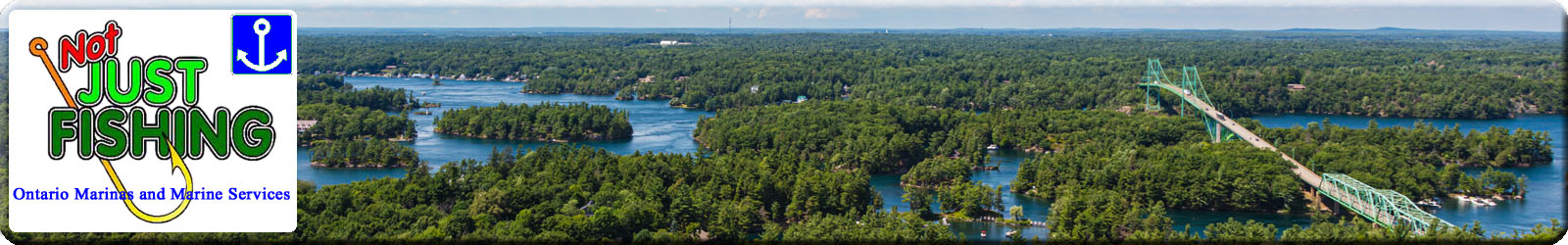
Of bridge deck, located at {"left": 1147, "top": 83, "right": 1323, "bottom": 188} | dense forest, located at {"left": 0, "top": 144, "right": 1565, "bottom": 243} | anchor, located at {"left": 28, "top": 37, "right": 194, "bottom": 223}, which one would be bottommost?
dense forest, located at {"left": 0, "top": 144, "right": 1565, "bottom": 243}

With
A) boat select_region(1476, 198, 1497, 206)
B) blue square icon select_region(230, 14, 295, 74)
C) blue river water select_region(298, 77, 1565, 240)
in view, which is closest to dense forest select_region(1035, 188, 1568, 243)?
blue river water select_region(298, 77, 1565, 240)

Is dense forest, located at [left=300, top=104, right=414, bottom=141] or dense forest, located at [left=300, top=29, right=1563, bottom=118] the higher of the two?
dense forest, located at [left=300, top=29, right=1563, bottom=118]

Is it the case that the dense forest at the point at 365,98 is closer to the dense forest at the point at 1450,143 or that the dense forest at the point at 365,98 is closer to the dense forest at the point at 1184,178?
the dense forest at the point at 1184,178

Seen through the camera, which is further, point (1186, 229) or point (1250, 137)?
point (1250, 137)

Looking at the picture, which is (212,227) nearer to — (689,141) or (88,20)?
(88,20)

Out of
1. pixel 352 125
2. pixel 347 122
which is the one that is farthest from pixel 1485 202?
pixel 347 122

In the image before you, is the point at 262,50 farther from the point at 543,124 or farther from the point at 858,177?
the point at 543,124

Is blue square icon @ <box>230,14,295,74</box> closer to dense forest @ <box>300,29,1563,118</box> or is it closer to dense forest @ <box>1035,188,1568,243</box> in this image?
dense forest @ <box>1035,188,1568,243</box>

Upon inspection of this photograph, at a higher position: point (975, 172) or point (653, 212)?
point (653, 212)
